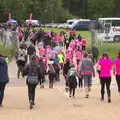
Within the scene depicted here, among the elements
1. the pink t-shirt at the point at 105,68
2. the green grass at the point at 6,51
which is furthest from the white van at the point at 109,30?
the pink t-shirt at the point at 105,68

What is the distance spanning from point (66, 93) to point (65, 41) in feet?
71.6

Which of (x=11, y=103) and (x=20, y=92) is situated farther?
(x=20, y=92)

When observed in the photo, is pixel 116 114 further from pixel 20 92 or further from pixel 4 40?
pixel 4 40

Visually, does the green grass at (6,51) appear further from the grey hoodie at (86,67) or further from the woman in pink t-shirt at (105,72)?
the woman in pink t-shirt at (105,72)

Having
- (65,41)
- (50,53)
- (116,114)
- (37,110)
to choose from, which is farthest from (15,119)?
(65,41)

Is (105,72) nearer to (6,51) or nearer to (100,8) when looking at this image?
(6,51)

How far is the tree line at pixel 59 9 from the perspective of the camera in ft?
283

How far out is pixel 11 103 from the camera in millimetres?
14961

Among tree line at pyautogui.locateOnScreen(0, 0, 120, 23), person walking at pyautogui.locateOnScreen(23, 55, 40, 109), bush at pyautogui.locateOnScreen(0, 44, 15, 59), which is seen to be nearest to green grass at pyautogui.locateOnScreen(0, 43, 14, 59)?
bush at pyautogui.locateOnScreen(0, 44, 15, 59)

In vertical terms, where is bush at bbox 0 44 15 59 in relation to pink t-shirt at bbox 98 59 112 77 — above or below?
below

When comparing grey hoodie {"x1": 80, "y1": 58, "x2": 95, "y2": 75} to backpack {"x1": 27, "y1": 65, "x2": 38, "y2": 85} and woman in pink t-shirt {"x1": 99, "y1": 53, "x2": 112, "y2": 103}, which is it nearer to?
woman in pink t-shirt {"x1": 99, "y1": 53, "x2": 112, "y2": 103}

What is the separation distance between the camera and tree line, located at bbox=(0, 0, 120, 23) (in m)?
86.1

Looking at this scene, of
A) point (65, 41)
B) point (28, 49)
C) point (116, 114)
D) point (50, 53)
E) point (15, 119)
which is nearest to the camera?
point (15, 119)

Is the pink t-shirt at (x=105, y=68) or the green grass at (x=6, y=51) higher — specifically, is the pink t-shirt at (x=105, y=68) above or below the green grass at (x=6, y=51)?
above
